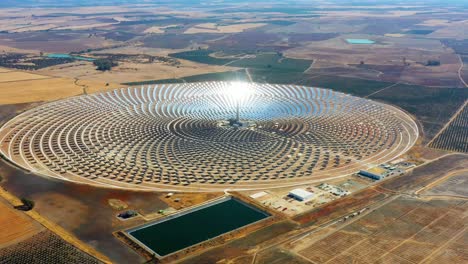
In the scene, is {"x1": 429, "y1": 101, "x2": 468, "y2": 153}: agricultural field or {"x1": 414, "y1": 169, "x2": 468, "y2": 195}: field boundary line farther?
{"x1": 429, "y1": 101, "x2": 468, "y2": 153}: agricultural field

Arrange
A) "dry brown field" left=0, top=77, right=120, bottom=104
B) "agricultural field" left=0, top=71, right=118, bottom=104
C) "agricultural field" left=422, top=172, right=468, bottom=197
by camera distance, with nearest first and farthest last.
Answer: "agricultural field" left=422, top=172, right=468, bottom=197 < "dry brown field" left=0, top=77, right=120, bottom=104 < "agricultural field" left=0, top=71, right=118, bottom=104

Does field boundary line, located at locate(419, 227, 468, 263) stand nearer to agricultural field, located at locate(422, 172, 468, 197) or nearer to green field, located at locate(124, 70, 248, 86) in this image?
agricultural field, located at locate(422, 172, 468, 197)

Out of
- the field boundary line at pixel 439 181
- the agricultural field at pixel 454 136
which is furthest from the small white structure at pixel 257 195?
the agricultural field at pixel 454 136

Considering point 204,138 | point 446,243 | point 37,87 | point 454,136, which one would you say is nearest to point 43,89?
point 37,87

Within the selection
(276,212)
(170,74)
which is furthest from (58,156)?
(170,74)

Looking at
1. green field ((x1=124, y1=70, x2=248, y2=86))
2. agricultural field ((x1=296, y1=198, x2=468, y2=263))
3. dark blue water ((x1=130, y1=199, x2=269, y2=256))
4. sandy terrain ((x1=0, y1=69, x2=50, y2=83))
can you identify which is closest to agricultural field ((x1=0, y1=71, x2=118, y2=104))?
sandy terrain ((x1=0, y1=69, x2=50, y2=83))

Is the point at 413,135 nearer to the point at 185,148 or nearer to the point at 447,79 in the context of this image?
the point at 185,148

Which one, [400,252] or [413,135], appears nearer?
[400,252]
